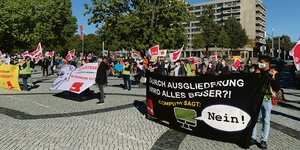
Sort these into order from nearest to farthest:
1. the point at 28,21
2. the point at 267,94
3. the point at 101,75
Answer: the point at 267,94 < the point at 101,75 < the point at 28,21

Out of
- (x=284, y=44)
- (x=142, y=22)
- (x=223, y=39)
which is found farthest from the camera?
(x=284, y=44)

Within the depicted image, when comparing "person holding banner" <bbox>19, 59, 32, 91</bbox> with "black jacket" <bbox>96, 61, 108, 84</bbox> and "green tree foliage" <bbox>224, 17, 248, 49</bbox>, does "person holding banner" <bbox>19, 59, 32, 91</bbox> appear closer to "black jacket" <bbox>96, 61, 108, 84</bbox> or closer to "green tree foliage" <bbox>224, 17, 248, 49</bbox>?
"black jacket" <bbox>96, 61, 108, 84</bbox>

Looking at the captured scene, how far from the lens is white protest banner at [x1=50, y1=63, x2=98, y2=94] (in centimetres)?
1281

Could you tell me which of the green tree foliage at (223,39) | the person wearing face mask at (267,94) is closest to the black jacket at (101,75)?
the person wearing face mask at (267,94)

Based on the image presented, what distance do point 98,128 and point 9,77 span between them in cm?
1026

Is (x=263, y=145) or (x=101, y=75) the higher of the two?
(x=101, y=75)

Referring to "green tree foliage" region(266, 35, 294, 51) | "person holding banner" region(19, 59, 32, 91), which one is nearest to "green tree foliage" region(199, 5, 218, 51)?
"green tree foliage" region(266, 35, 294, 51)

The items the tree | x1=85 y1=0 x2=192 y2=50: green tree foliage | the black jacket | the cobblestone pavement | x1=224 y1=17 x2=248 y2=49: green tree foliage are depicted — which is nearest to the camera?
the cobblestone pavement

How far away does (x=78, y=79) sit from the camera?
1330 centimetres

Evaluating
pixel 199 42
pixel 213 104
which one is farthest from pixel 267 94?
pixel 199 42

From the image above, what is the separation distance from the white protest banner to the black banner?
456 centimetres

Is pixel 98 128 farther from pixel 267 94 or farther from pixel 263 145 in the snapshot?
pixel 267 94

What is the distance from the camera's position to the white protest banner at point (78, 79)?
12812mm

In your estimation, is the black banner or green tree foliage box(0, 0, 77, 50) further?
green tree foliage box(0, 0, 77, 50)
